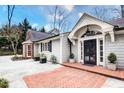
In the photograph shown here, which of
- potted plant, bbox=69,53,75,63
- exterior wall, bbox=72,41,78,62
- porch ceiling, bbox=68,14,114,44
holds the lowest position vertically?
potted plant, bbox=69,53,75,63

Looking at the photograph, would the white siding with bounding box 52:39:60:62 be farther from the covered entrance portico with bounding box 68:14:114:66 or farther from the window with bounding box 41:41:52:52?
the covered entrance portico with bounding box 68:14:114:66

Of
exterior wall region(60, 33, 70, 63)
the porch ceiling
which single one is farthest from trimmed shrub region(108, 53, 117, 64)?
exterior wall region(60, 33, 70, 63)

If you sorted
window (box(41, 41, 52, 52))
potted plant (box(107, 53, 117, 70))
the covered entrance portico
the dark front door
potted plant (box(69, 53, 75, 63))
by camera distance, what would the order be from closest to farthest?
potted plant (box(107, 53, 117, 70)) → the covered entrance portico → the dark front door → potted plant (box(69, 53, 75, 63)) → window (box(41, 41, 52, 52))

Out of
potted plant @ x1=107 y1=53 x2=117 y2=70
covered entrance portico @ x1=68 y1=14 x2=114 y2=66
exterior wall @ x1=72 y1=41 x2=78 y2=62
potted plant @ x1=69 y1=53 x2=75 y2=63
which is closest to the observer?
potted plant @ x1=107 y1=53 x2=117 y2=70

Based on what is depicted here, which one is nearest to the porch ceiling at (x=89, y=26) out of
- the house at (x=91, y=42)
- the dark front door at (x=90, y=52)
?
the house at (x=91, y=42)

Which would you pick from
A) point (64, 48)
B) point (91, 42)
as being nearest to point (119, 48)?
point (91, 42)

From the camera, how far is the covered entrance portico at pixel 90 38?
22.4 ft

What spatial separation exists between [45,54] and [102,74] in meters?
6.33

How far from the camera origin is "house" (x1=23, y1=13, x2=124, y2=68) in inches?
243

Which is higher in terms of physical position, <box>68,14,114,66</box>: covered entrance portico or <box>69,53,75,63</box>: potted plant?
<box>68,14,114,66</box>: covered entrance portico

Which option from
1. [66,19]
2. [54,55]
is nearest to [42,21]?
[66,19]

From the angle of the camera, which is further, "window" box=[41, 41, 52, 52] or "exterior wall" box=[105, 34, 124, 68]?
"window" box=[41, 41, 52, 52]

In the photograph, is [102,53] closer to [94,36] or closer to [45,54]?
[94,36]
